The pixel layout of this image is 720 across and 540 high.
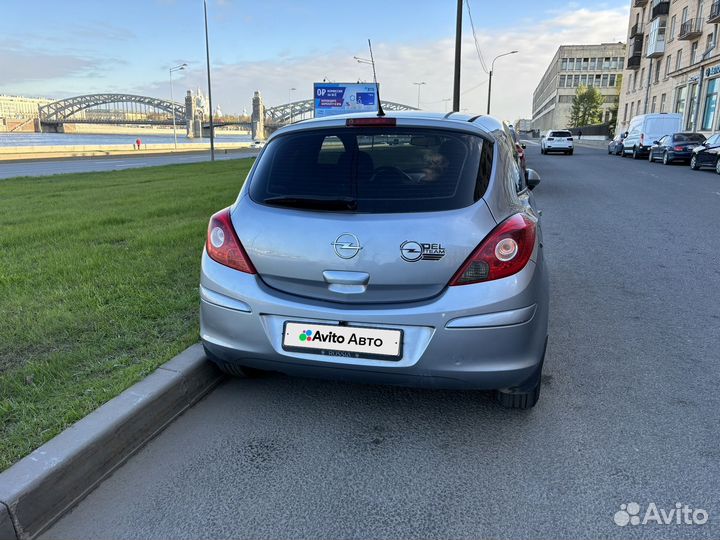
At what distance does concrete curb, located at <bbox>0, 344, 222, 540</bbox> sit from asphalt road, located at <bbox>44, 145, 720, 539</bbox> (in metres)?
0.07

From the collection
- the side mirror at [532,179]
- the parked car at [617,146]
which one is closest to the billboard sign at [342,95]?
the parked car at [617,146]

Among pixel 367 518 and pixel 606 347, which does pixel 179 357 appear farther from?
pixel 606 347

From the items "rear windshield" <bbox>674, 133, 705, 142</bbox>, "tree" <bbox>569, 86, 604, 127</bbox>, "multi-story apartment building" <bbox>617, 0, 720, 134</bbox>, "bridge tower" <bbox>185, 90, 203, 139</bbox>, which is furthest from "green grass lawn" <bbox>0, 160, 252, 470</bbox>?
"bridge tower" <bbox>185, 90, 203, 139</bbox>

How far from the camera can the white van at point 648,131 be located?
1141 inches

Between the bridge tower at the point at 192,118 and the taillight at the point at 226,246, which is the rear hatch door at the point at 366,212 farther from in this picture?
the bridge tower at the point at 192,118

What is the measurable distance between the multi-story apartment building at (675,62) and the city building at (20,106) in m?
116

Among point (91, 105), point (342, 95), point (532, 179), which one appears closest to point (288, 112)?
point (91, 105)

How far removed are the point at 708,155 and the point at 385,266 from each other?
21314mm

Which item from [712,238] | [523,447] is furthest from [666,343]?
[712,238]

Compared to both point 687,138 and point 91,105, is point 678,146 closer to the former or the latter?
point 687,138

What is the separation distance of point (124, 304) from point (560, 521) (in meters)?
3.46

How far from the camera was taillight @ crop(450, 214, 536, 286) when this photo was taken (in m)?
2.56

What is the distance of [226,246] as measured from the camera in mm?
2922

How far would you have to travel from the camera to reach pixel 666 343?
156 inches
